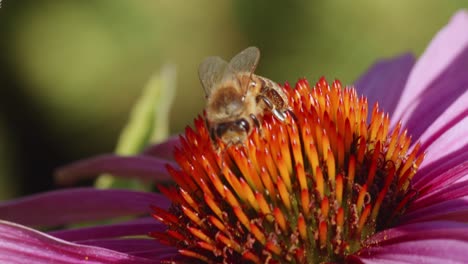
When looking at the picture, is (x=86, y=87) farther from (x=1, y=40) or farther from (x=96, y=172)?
(x=96, y=172)

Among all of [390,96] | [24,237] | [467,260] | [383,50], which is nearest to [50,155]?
[383,50]

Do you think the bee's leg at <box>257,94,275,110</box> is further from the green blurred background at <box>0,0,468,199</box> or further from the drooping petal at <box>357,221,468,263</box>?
the green blurred background at <box>0,0,468,199</box>

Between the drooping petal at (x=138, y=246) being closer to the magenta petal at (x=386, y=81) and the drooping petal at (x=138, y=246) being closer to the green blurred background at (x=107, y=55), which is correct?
the magenta petal at (x=386, y=81)

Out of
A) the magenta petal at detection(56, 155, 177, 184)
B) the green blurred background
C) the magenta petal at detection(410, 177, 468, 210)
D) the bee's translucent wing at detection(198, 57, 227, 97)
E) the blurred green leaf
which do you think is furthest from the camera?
the green blurred background

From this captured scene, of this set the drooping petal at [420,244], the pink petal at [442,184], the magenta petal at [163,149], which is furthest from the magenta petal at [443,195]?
the magenta petal at [163,149]

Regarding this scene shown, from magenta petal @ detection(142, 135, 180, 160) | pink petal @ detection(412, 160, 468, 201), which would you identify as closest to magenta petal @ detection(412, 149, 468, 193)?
pink petal @ detection(412, 160, 468, 201)

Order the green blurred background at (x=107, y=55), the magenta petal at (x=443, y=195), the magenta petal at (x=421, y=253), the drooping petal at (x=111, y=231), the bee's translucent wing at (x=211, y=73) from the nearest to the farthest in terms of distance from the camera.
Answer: the magenta petal at (x=421, y=253), the magenta petal at (x=443, y=195), the bee's translucent wing at (x=211, y=73), the drooping petal at (x=111, y=231), the green blurred background at (x=107, y=55)
